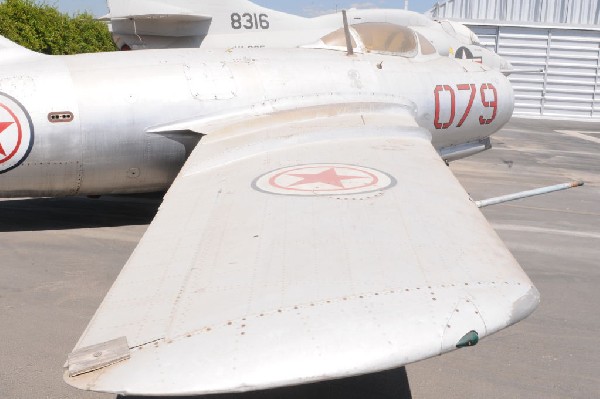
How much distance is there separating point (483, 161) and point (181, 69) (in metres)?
9.71

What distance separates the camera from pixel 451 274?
3.32 meters

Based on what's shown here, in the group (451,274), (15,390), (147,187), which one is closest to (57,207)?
(147,187)

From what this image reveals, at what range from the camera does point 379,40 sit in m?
8.98

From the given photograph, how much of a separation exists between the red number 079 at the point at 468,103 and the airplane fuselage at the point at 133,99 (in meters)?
0.36

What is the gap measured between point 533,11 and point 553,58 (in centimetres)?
285

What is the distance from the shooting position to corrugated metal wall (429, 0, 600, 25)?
30.4 m

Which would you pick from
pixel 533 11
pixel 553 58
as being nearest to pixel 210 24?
pixel 553 58

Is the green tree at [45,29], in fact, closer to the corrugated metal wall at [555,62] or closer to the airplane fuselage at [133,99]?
the airplane fuselage at [133,99]

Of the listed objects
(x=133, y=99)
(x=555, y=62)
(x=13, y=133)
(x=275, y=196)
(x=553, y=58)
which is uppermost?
(x=133, y=99)

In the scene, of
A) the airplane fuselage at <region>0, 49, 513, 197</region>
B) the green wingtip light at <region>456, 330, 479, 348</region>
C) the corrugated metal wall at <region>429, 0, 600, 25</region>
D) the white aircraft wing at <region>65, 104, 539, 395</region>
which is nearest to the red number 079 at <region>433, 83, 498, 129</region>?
the airplane fuselage at <region>0, 49, 513, 197</region>

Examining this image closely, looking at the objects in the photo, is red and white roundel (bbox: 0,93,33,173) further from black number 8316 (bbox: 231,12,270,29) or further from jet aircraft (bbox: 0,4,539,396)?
black number 8316 (bbox: 231,12,270,29)

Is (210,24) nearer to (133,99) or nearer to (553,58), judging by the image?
(133,99)

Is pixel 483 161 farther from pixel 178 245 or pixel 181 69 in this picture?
pixel 178 245

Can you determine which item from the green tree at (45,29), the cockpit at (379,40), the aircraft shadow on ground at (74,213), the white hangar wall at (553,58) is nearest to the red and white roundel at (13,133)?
the aircraft shadow on ground at (74,213)
